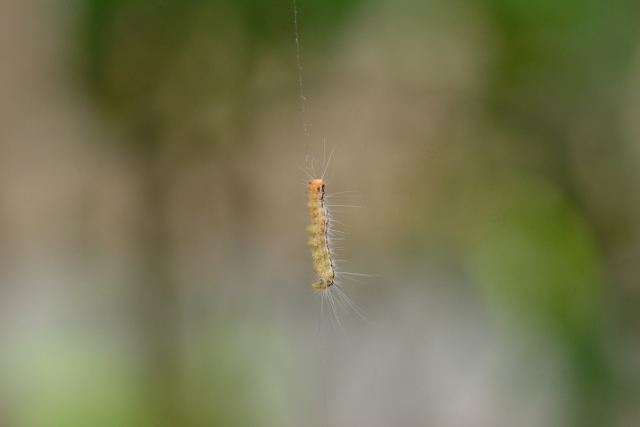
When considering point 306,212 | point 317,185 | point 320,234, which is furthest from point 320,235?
point 306,212

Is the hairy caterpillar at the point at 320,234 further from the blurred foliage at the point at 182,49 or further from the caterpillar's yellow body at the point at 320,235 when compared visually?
the blurred foliage at the point at 182,49

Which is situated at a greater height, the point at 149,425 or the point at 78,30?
the point at 78,30

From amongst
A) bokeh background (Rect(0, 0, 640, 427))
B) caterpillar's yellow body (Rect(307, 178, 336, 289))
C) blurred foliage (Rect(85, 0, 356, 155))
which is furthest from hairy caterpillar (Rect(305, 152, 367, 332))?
blurred foliage (Rect(85, 0, 356, 155))

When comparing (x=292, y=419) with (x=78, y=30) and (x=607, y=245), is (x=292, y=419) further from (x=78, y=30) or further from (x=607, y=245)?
(x=78, y=30)

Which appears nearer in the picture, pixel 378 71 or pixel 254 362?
pixel 378 71

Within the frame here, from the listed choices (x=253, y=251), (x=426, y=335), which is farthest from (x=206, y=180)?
(x=426, y=335)

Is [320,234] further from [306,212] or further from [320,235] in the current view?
[306,212]

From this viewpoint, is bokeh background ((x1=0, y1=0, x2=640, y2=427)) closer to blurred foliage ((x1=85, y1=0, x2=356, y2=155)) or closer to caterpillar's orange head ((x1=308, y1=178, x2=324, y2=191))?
blurred foliage ((x1=85, y1=0, x2=356, y2=155))
